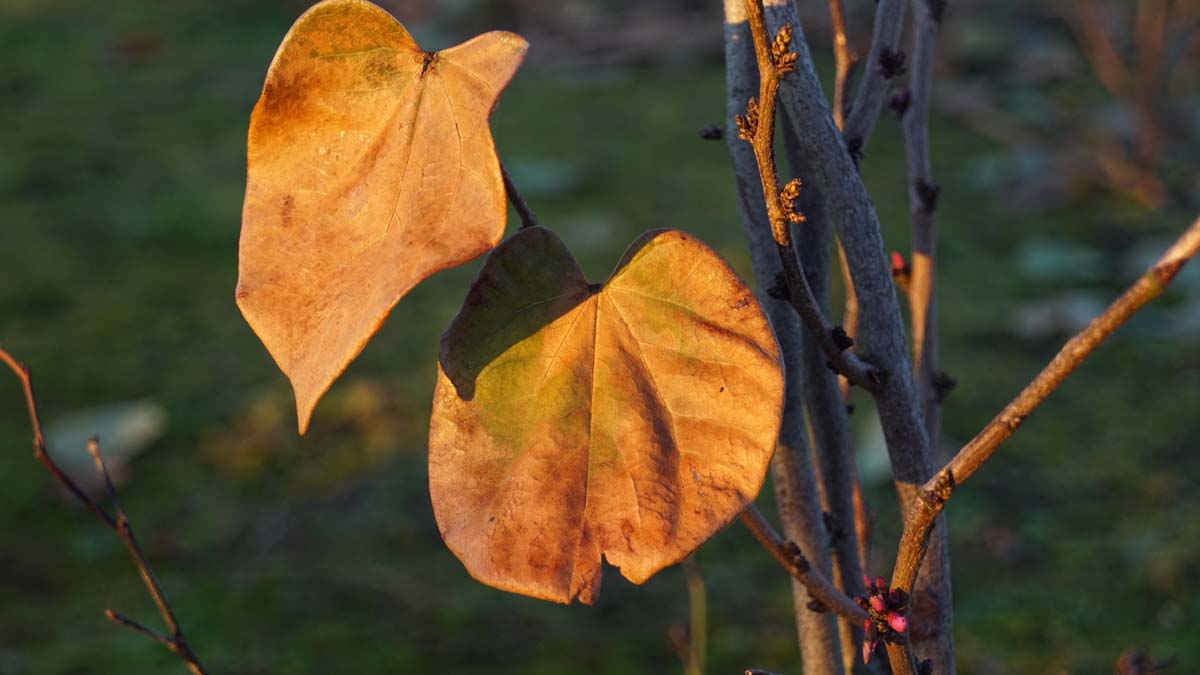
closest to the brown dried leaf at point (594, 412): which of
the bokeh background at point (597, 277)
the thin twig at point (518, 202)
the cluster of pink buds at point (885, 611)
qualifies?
the thin twig at point (518, 202)

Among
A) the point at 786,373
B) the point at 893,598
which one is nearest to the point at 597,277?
the point at 786,373

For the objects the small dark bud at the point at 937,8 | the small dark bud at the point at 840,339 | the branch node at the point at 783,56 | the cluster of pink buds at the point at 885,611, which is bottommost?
the cluster of pink buds at the point at 885,611

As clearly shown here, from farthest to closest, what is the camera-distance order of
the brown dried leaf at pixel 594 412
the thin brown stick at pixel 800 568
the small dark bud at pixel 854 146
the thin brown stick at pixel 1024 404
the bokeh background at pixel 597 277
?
1. the bokeh background at pixel 597 277
2. the small dark bud at pixel 854 146
3. the thin brown stick at pixel 800 568
4. the brown dried leaf at pixel 594 412
5. the thin brown stick at pixel 1024 404

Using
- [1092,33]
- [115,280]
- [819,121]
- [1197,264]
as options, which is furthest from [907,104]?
[1092,33]

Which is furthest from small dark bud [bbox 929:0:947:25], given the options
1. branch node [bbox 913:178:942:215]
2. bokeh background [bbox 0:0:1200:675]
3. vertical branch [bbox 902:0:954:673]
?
bokeh background [bbox 0:0:1200:675]

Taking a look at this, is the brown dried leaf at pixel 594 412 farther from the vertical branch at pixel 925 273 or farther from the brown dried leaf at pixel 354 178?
the vertical branch at pixel 925 273

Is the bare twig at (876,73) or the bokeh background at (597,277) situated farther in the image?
the bokeh background at (597,277)
